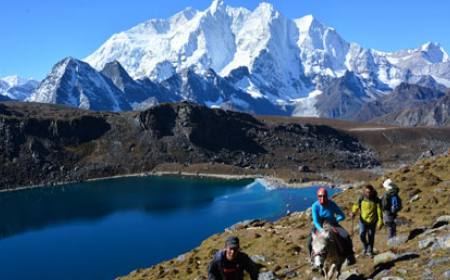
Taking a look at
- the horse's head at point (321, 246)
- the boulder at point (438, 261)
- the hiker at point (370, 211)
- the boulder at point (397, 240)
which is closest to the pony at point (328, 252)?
the horse's head at point (321, 246)

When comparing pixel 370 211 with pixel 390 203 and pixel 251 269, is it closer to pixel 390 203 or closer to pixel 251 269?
pixel 390 203

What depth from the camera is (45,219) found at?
146 metres

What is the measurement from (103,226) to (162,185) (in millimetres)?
67664

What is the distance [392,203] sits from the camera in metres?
26.8

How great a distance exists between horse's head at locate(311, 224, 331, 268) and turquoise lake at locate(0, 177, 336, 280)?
68.2 m

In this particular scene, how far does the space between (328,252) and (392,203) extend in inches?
351

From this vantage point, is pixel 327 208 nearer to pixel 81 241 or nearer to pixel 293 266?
pixel 293 266

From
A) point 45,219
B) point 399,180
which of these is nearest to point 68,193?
point 45,219

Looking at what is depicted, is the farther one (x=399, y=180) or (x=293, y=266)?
(x=399, y=180)

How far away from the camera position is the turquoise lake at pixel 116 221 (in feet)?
311

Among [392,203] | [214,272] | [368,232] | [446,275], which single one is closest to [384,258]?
[368,232]

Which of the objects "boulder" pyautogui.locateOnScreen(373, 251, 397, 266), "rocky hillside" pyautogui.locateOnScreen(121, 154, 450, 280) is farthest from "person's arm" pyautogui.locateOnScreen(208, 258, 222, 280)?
"boulder" pyautogui.locateOnScreen(373, 251, 397, 266)

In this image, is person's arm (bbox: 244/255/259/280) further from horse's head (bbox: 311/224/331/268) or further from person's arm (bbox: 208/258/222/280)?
horse's head (bbox: 311/224/331/268)

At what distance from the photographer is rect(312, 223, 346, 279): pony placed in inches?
749
